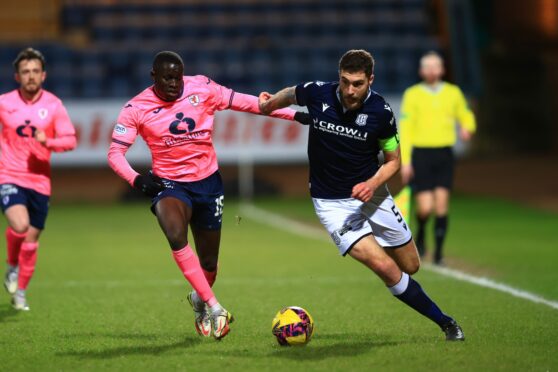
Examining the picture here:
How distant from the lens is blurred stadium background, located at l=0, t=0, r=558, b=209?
908 inches

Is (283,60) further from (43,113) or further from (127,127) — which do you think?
(127,127)

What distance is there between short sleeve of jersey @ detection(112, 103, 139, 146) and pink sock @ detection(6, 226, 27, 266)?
2.25m

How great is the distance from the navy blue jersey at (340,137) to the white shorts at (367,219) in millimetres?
81

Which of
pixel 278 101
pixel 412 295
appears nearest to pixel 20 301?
pixel 278 101

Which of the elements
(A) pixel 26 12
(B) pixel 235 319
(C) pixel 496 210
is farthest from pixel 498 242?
(A) pixel 26 12

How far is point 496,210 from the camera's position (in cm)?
2078

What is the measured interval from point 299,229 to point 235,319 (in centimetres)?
853

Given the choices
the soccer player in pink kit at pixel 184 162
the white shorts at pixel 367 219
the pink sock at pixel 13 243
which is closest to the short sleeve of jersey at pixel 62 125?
the pink sock at pixel 13 243

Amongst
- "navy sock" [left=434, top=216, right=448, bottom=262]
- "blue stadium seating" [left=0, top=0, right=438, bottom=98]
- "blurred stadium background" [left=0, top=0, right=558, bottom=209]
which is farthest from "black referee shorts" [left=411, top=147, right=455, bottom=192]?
"blue stadium seating" [left=0, top=0, right=438, bottom=98]

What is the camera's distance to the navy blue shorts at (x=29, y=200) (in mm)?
10195

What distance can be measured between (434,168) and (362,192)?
19.9ft

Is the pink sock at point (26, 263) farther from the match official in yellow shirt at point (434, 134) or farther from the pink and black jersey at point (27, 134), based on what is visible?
the match official in yellow shirt at point (434, 134)

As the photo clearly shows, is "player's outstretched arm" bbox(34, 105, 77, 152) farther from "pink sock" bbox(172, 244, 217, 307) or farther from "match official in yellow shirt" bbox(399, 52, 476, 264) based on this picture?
"match official in yellow shirt" bbox(399, 52, 476, 264)

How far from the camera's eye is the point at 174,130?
27.9 feet
